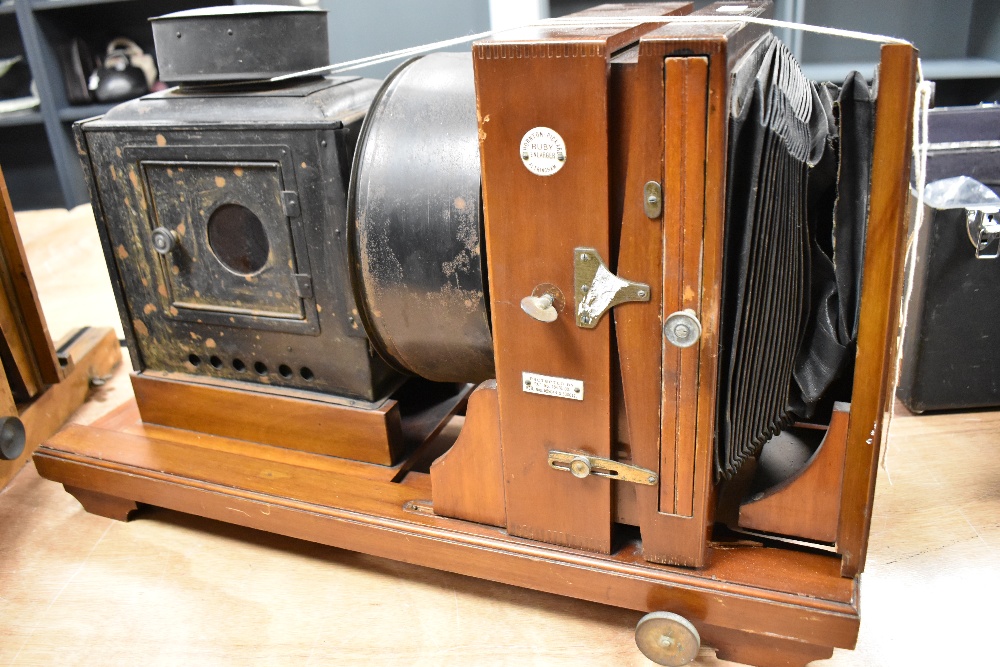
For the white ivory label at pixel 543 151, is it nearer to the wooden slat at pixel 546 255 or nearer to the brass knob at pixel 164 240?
the wooden slat at pixel 546 255

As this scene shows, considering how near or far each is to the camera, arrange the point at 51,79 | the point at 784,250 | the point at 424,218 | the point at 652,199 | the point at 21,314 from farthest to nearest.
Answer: the point at 51,79, the point at 21,314, the point at 424,218, the point at 784,250, the point at 652,199

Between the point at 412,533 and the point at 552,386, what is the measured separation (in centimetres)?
35

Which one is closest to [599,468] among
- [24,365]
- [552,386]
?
[552,386]

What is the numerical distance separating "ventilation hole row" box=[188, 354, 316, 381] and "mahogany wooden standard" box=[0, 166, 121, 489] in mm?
384

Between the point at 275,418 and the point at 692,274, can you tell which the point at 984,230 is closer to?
the point at 692,274

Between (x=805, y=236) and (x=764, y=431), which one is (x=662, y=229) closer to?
(x=805, y=236)

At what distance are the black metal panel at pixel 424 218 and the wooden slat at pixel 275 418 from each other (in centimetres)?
22

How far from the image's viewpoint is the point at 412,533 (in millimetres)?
1252

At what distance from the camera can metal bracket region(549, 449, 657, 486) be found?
1073 millimetres

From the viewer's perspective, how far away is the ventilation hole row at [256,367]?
145 cm

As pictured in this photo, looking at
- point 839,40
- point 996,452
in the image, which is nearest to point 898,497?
point 996,452

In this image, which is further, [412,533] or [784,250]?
[412,533]

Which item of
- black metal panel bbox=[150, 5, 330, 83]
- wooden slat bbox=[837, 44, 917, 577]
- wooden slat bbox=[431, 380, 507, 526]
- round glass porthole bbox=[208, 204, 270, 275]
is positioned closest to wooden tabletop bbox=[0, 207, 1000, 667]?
wooden slat bbox=[431, 380, 507, 526]

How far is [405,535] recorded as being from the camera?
4.13 feet
